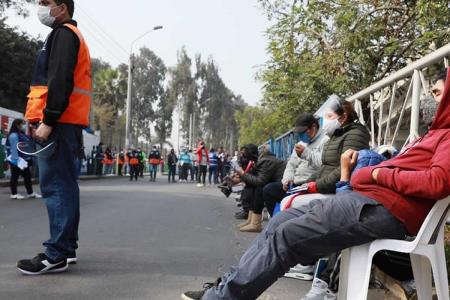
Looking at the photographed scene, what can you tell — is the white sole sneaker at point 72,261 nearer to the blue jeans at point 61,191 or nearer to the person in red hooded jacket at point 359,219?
the blue jeans at point 61,191

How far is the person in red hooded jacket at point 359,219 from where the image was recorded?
2537 mm

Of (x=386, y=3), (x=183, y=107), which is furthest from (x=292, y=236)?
(x=183, y=107)

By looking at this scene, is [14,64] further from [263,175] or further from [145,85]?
[145,85]

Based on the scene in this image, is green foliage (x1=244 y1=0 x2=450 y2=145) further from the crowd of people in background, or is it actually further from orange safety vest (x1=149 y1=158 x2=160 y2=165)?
orange safety vest (x1=149 y1=158 x2=160 y2=165)

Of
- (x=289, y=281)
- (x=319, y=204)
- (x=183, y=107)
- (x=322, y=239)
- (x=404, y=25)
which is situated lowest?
(x=289, y=281)

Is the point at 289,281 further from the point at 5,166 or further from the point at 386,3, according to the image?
the point at 5,166

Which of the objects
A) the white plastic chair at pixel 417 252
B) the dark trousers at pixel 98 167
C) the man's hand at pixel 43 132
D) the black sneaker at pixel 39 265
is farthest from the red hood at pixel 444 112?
the dark trousers at pixel 98 167

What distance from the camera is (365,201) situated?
2.60m

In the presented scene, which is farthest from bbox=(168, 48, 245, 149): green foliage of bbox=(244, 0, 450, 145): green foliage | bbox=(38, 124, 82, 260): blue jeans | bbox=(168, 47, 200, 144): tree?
bbox=(38, 124, 82, 260): blue jeans

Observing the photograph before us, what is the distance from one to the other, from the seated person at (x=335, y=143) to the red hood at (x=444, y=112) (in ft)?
4.63

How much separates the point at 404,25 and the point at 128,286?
9236 millimetres

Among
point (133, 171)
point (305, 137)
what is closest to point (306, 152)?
point (305, 137)

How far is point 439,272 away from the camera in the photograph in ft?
8.43

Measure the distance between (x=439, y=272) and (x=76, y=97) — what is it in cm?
280
